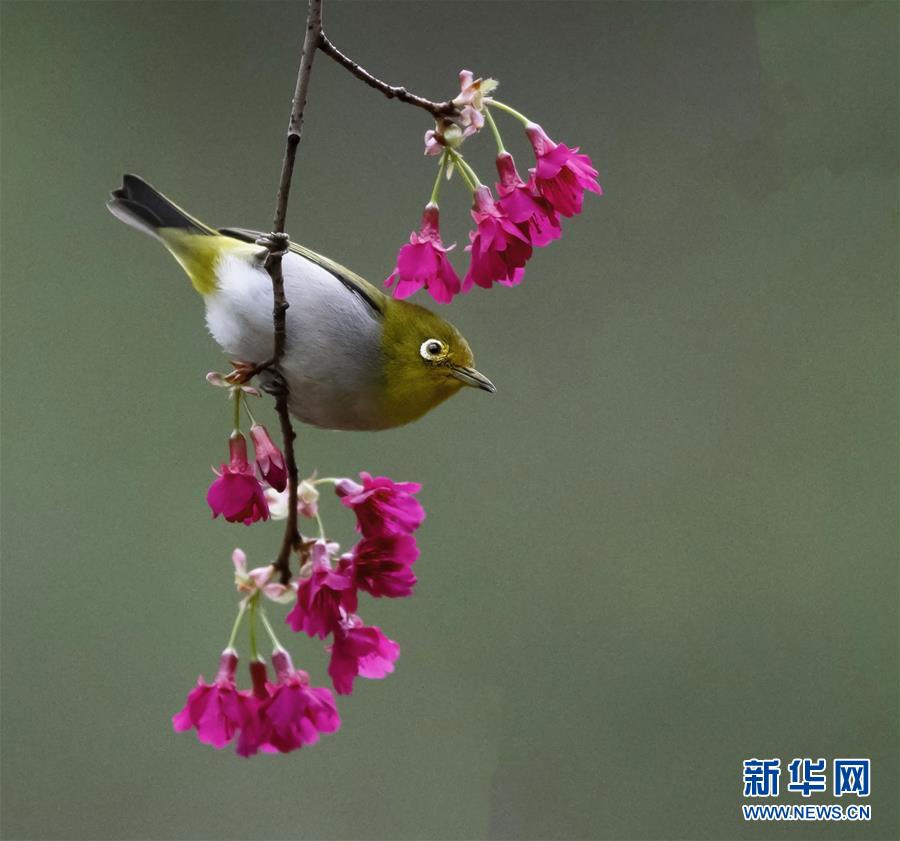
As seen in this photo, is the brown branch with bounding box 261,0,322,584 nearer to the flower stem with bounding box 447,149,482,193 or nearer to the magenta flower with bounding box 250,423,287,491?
the magenta flower with bounding box 250,423,287,491

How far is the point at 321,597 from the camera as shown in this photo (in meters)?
1.49

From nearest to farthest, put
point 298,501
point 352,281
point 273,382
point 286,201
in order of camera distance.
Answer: point 286,201 → point 298,501 → point 273,382 → point 352,281

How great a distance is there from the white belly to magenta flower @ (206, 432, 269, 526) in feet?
0.97

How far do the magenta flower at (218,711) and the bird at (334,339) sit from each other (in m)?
0.48

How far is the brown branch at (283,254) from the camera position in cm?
126

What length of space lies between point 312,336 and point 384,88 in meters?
0.59

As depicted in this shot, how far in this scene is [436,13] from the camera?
4129mm

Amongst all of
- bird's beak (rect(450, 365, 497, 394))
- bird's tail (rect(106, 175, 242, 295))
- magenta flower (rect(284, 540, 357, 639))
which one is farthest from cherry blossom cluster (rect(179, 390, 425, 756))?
bird's tail (rect(106, 175, 242, 295))

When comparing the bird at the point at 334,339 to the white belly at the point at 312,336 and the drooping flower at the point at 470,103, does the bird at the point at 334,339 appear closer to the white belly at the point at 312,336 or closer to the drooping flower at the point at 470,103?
the white belly at the point at 312,336

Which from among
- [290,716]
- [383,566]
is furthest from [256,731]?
[383,566]

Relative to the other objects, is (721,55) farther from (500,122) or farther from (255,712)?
(255,712)

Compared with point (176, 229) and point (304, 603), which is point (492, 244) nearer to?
point (304, 603)

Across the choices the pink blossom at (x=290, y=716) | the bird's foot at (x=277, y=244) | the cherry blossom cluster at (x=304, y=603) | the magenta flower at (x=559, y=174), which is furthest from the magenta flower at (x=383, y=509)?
the magenta flower at (x=559, y=174)

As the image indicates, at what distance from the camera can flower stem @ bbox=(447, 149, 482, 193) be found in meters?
1.46
